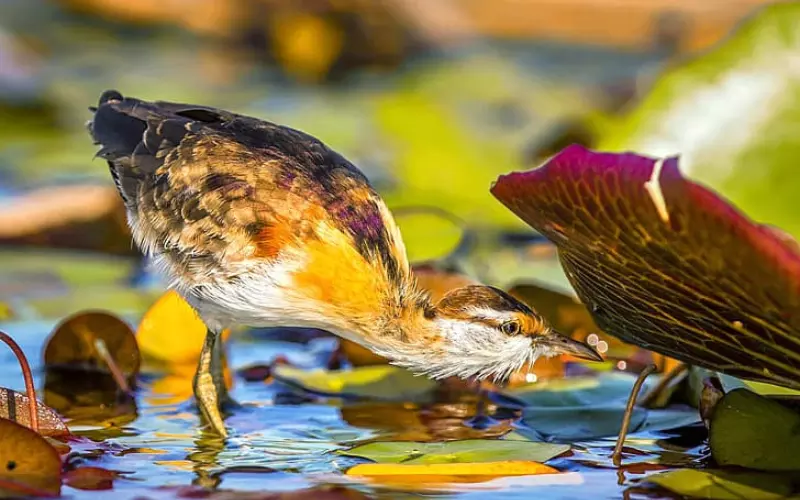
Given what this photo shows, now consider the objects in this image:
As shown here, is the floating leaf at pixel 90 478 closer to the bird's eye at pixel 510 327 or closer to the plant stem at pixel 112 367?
the plant stem at pixel 112 367

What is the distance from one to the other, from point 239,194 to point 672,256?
6.43 ft

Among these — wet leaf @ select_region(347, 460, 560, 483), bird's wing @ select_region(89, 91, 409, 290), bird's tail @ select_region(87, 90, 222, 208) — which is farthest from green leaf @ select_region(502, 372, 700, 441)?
bird's tail @ select_region(87, 90, 222, 208)

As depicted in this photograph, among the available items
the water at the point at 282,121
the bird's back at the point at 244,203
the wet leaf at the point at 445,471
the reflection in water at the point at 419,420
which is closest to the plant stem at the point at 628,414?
the water at the point at 282,121

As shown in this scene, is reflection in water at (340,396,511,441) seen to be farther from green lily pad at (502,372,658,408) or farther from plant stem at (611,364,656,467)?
plant stem at (611,364,656,467)

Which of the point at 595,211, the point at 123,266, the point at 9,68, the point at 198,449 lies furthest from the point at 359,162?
the point at 595,211

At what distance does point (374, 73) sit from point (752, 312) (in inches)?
336

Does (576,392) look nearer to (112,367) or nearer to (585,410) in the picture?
(585,410)

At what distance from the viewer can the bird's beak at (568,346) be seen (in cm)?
479

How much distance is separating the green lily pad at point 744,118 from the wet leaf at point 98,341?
2355 mm

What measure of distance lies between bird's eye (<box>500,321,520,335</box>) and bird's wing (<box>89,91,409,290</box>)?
445mm

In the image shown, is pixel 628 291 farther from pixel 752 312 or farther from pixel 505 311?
pixel 505 311

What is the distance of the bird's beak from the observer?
189 inches

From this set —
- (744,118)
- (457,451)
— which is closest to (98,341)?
(457,451)

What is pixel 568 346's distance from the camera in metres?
4.84
